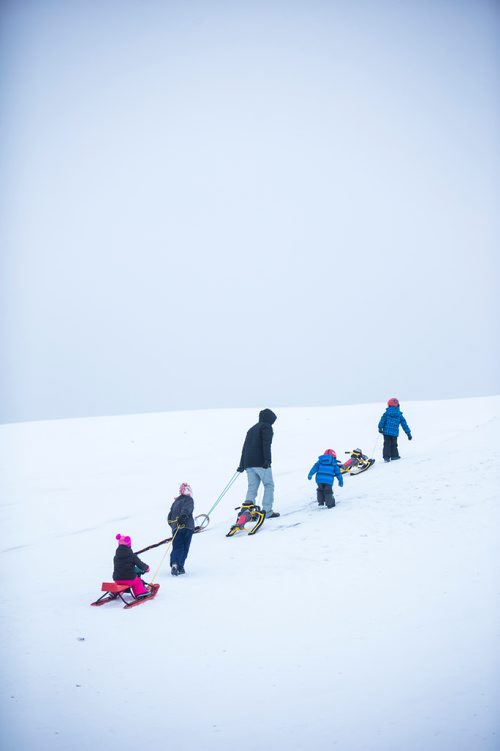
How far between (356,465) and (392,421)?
5.23ft

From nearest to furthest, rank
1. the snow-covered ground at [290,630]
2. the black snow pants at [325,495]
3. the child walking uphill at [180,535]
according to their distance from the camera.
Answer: the snow-covered ground at [290,630], the child walking uphill at [180,535], the black snow pants at [325,495]

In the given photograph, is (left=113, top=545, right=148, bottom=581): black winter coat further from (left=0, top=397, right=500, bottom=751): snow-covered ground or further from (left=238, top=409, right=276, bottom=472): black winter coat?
(left=238, top=409, right=276, bottom=472): black winter coat

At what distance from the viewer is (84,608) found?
8.11 metres

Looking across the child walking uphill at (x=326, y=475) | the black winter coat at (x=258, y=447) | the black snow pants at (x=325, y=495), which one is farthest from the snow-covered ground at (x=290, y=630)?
the black winter coat at (x=258, y=447)

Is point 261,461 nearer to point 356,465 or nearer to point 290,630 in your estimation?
point 356,465

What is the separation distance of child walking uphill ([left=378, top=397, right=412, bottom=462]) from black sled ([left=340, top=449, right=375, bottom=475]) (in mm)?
634

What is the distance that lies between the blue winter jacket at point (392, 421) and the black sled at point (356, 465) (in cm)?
100

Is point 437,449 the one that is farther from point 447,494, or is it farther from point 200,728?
point 200,728

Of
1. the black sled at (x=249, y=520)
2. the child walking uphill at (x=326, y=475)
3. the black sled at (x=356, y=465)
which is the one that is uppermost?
the black sled at (x=356, y=465)

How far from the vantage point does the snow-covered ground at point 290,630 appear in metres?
4.98

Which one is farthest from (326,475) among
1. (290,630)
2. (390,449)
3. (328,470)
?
(290,630)

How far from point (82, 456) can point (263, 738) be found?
74.6ft

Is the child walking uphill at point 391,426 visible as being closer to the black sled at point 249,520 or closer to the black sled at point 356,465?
the black sled at point 356,465

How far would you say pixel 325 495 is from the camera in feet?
39.0
